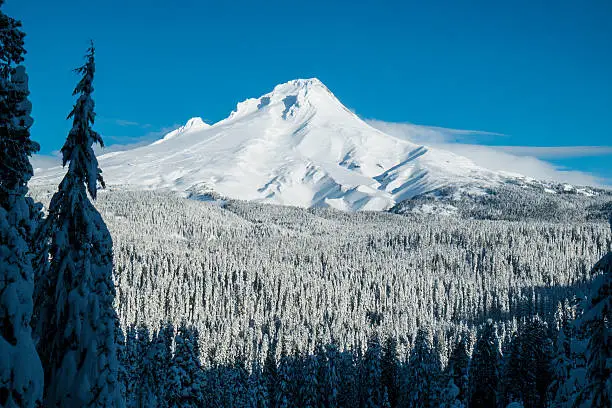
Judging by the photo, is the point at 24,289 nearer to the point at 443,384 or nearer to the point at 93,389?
the point at 93,389

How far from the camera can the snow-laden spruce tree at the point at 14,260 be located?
909 cm

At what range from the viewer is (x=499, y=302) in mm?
178750

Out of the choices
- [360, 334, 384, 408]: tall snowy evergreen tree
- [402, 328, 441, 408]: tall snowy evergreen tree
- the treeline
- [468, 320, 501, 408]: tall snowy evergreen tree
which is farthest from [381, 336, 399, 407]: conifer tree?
[468, 320, 501, 408]: tall snowy evergreen tree

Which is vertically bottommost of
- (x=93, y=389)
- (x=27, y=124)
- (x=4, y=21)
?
(x=93, y=389)

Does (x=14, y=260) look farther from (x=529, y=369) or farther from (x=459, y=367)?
(x=529, y=369)

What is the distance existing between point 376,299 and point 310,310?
32.8m

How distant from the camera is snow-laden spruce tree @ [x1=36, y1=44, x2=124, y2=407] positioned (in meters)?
12.8

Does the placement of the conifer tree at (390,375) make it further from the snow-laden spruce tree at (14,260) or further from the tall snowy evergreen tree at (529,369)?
the snow-laden spruce tree at (14,260)

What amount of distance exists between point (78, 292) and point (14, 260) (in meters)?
3.62

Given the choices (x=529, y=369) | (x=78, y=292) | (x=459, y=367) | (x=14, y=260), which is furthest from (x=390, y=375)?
(x=14, y=260)

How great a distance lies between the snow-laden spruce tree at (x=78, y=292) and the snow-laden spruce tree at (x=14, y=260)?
8.01ft

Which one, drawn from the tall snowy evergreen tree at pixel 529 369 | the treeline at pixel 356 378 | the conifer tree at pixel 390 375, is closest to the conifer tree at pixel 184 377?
the treeline at pixel 356 378

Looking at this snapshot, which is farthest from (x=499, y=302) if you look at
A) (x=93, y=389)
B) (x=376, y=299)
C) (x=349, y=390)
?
(x=93, y=389)

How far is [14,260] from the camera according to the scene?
31.6 ft
